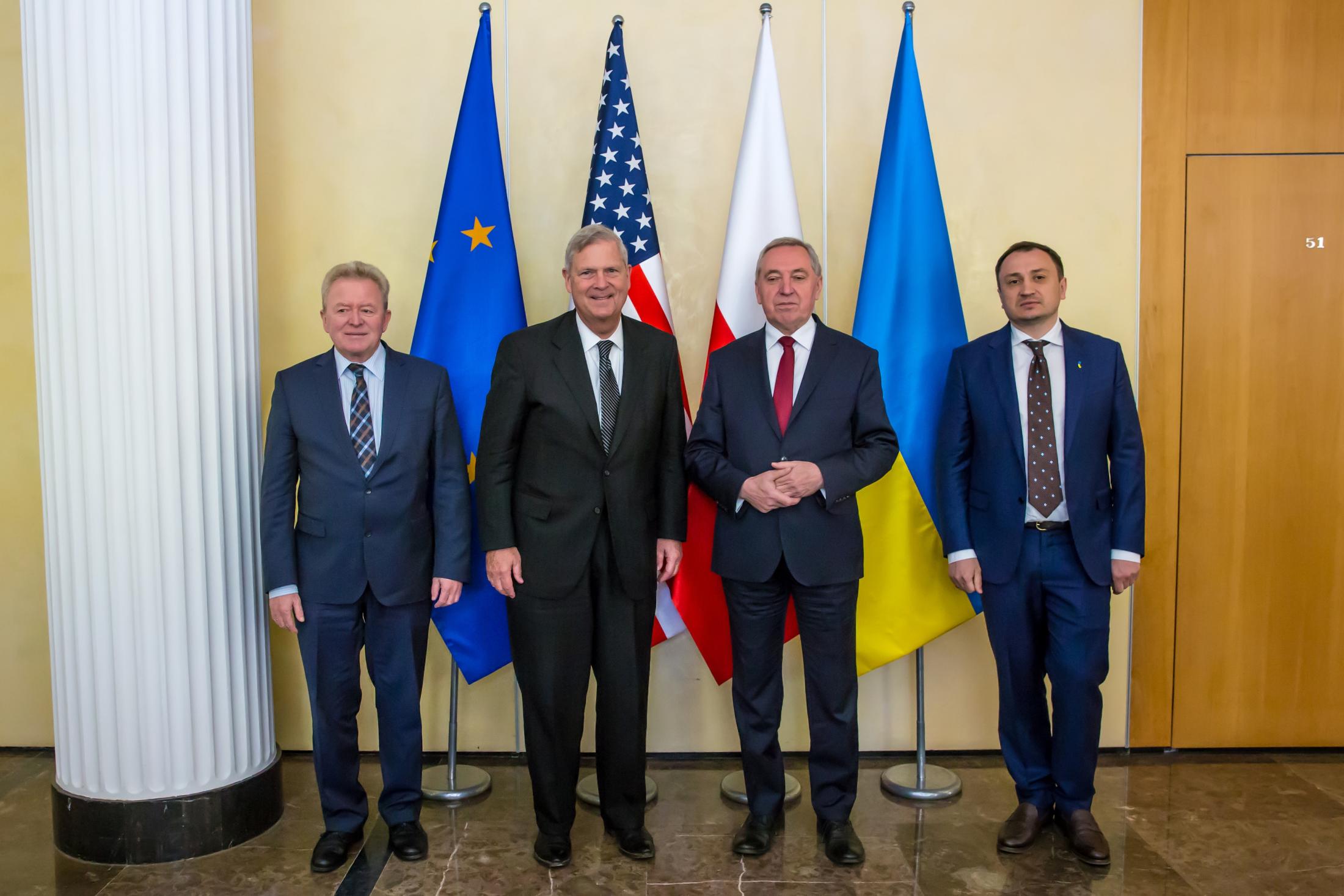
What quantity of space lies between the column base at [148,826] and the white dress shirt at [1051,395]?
2.30 meters

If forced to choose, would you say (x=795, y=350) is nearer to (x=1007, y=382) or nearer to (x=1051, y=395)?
(x=1007, y=382)

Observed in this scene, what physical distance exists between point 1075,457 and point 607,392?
53.0 inches

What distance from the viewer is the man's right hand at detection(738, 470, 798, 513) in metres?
2.52

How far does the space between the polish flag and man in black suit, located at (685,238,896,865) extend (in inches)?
13.8

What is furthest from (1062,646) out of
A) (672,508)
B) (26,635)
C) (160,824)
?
(26,635)

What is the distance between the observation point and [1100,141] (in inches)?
134

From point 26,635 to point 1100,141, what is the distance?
173 inches

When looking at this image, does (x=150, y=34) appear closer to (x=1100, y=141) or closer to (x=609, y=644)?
(x=609, y=644)

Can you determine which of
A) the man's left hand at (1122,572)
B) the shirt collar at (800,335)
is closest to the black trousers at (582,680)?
the shirt collar at (800,335)

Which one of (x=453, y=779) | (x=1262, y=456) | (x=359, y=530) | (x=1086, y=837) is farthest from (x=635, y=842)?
(x=1262, y=456)

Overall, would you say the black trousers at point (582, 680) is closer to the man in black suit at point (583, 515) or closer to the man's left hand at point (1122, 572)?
the man in black suit at point (583, 515)

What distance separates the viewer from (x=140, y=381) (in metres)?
2.59

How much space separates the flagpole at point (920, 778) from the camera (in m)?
3.10

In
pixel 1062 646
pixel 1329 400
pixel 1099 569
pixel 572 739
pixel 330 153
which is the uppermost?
pixel 330 153
